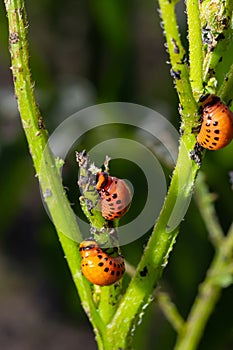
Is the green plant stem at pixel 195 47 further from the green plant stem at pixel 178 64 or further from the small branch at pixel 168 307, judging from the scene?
the small branch at pixel 168 307

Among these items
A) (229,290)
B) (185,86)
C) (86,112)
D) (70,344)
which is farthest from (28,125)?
(70,344)

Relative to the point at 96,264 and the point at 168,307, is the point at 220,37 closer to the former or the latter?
the point at 96,264

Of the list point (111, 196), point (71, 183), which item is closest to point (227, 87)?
point (111, 196)

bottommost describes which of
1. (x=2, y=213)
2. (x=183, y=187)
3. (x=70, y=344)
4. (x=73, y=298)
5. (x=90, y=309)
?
(x=70, y=344)

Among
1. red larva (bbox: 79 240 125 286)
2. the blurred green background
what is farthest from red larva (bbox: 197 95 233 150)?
the blurred green background

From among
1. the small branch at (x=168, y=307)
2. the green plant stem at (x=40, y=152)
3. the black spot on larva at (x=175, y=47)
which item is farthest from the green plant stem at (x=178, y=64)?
the small branch at (x=168, y=307)

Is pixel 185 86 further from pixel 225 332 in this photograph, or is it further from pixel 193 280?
pixel 193 280
